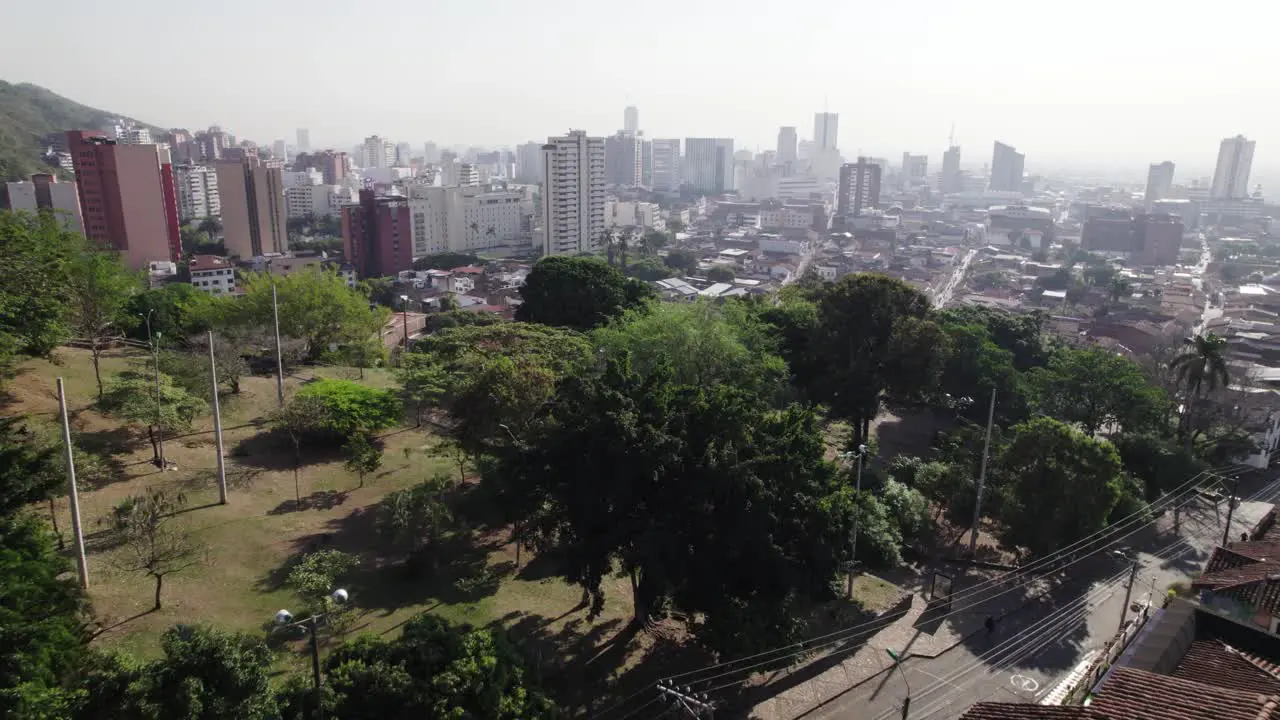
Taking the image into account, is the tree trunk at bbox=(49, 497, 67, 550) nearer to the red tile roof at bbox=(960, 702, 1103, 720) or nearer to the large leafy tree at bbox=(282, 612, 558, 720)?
the large leafy tree at bbox=(282, 612, 558, 720)

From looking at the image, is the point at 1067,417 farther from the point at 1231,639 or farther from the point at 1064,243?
the point at 1064,243

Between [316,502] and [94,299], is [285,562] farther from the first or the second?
[94,299]

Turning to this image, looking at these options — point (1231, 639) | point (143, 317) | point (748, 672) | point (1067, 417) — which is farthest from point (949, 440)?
point (143, 317)

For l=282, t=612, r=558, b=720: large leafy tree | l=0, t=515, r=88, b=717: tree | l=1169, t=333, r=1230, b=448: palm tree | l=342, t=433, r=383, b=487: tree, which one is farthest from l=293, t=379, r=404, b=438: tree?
l=1169, t=333, r=1230, b=448: palm tree

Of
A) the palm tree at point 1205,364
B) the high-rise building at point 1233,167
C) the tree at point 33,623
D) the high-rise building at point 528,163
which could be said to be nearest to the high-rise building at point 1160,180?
the high-rise building at point 1233,167

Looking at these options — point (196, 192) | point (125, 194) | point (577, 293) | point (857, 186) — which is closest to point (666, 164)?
point (857, 186)

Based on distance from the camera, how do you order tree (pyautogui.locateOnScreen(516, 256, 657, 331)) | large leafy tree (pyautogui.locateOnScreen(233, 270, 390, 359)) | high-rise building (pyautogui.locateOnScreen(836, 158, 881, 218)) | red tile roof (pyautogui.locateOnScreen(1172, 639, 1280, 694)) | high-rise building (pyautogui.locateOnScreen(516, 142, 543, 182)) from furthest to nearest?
high-rise building (pyautogui.locateOnScreen(516, 142, 543, 182))
high-rise building (pyautogui.locateOnScreen(836, 158, 881, 218))
tree (pyautogui.locateOnScreen(516, 256, 657, 331))
large leafy tree (pyautogui.locateOnScreen(233, 270, 390, 359))
red tile roof (pyautogui.locateOnScreen(1172, 639, 1280, 694))
